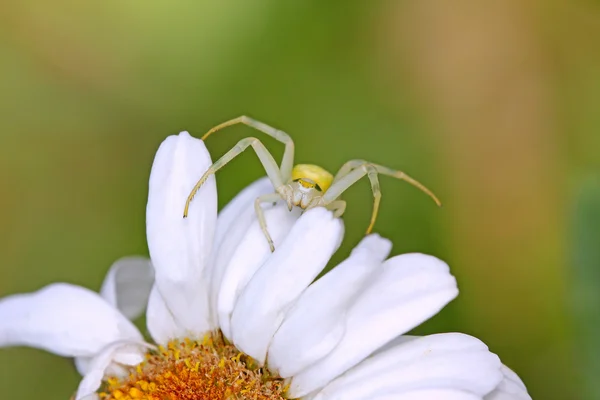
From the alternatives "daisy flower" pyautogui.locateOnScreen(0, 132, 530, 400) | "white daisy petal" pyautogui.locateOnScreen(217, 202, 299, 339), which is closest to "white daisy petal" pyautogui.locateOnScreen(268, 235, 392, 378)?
"daisy flower" pyautogui.locateOnScreen(0, 132, 530, 400)

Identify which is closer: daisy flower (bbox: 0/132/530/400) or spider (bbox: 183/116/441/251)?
daisy flower (bbox: 0/132/530/400)

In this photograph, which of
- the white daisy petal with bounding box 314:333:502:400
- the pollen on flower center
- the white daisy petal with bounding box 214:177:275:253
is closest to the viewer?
the white daisy petal with bounding box 314:333:502:400

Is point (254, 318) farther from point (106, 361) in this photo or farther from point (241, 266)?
point (106, 361)

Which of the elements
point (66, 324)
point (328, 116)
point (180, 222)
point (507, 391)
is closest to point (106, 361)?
point (66, 324)

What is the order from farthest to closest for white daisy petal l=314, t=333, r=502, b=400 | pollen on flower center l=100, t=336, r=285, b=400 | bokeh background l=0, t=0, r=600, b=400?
bokeh background l=0, t=0, r=600, b=400, pollen on flower center l=100, t=336, r=285, b=400, white daisy petal l=314, t=333, r=502, b=400

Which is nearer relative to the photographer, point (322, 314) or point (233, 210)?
point (322, 314)

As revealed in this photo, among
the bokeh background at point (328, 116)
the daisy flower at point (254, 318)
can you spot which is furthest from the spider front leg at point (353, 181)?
the bokeh background at point (328, 116)

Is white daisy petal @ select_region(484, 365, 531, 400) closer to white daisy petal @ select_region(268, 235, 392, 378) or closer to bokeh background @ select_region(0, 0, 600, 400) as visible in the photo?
white daisy petal @ select_region(268, 235, 392, 378)
